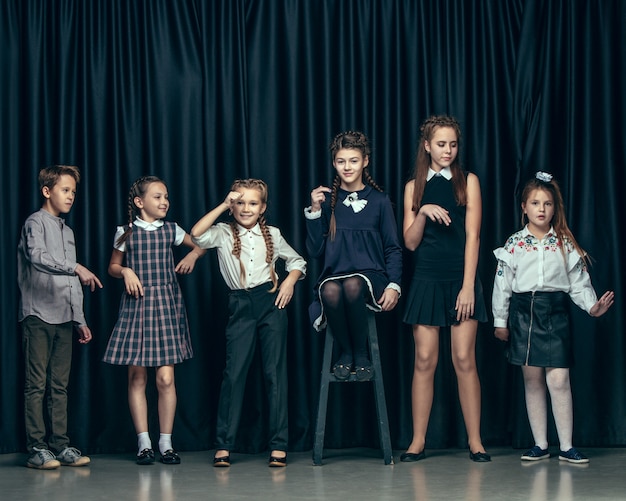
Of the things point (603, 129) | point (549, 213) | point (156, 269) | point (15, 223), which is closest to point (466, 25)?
point (603, 129)

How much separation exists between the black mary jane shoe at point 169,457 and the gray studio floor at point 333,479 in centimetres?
4

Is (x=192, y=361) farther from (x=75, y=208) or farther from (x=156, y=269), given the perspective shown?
(x=75, y=208)

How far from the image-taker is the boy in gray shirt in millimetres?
3832

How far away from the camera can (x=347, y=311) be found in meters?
3.70

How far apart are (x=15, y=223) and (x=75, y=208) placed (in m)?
0.27

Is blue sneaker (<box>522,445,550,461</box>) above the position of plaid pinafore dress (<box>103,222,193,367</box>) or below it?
Result: below

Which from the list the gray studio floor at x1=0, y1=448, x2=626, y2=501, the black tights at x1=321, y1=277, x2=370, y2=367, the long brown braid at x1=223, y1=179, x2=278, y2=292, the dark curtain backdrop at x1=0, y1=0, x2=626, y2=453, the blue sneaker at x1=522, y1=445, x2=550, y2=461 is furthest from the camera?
the dark curtain backdrop at x1=0, y1=0, x2=626, y2=453

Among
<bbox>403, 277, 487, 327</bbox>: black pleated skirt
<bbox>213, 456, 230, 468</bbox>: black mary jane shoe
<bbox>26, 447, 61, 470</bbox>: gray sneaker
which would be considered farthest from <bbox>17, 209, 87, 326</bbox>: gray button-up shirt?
<bbox>403, 277, 487, 327</bbox>: black pleated skirt

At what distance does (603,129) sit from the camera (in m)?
4.27

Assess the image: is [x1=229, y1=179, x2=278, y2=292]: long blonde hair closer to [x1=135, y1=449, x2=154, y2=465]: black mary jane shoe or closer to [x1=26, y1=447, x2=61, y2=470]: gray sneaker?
[x1=135, y1=449, x2=154, y2=465]: black mary jane shoe

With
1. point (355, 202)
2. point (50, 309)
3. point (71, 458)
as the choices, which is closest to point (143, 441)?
point (71, 458)

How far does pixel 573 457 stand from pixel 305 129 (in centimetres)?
187

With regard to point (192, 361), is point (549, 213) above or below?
above

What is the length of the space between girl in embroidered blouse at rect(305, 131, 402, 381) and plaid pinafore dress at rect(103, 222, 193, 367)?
1.91ft
